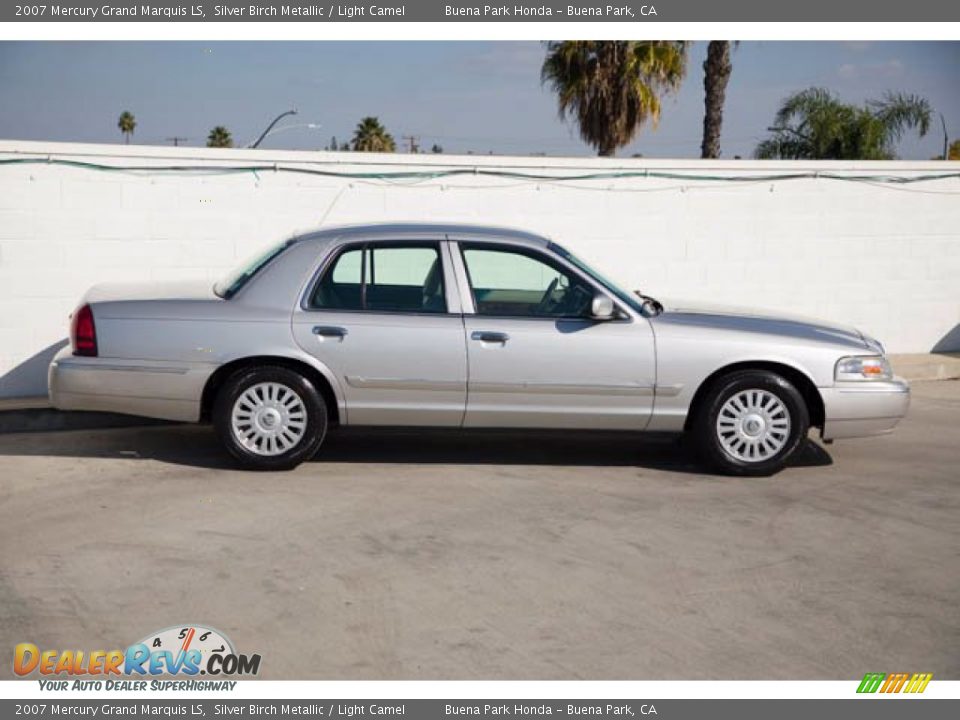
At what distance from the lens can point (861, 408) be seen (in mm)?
7664

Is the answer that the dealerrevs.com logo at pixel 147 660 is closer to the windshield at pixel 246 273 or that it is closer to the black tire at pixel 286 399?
the black tire at pixel 286 399

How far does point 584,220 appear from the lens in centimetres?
1141

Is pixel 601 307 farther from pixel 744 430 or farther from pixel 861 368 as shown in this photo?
pixel 861 368

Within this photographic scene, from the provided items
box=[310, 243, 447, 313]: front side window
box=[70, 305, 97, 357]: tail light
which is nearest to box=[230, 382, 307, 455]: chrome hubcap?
box=[310, 243, 447, 313]: front side window

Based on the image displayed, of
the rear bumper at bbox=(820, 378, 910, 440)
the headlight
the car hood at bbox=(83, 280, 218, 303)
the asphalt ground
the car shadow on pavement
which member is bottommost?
the asphalt ground

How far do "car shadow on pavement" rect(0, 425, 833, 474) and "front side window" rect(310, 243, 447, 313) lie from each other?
109cm

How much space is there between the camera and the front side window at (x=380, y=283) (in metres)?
7.60

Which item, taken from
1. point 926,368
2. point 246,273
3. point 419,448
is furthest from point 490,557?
point 926,368

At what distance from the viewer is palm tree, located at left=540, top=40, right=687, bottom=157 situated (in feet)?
78.2

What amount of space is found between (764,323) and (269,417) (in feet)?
10.6

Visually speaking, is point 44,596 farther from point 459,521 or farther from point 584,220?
point 584,220

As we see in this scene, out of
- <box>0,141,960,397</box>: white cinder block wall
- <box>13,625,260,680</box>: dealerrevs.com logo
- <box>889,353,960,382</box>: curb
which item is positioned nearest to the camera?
<box>13,625,260,680</box>: dealerrevs.com logo

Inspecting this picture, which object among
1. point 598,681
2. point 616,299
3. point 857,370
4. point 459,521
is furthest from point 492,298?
point 598,681

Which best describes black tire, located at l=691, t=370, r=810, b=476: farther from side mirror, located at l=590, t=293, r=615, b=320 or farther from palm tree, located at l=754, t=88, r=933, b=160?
palm tree, located at l=754, t=88, r=933, b=160
